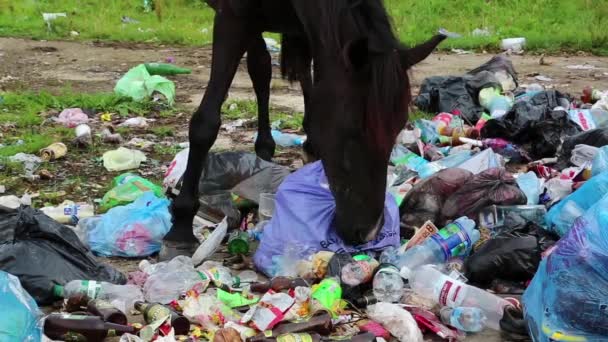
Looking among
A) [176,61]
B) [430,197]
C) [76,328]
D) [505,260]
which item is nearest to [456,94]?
[430,197]

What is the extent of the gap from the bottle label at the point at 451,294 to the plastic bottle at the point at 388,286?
0.20 meters

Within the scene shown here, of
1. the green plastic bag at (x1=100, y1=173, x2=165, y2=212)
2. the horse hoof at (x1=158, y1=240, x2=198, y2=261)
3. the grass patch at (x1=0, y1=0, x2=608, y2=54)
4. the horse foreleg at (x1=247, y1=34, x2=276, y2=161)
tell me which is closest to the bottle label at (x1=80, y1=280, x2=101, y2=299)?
the horse hoof at (x1=158, y1=240, x2=198, y2=261)

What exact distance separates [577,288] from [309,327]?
103 cm

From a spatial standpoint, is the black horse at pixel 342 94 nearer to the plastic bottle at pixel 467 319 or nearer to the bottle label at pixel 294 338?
the plastic bottle at pixel 467 319

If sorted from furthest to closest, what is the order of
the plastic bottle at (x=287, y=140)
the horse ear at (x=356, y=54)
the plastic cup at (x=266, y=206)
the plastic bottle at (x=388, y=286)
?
the plastic bottle at (x=287, y=140) < the plastic cup at (x=266, y=206) < the plastic bottle at (x=388, y=286) < the horse ear at (x=356, y=54)

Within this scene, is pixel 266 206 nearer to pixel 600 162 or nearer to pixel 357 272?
pixel 357 272

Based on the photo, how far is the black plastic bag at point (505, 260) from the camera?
3.66m

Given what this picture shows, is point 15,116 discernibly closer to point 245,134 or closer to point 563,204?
point 245,134

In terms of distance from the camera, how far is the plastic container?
223 inches

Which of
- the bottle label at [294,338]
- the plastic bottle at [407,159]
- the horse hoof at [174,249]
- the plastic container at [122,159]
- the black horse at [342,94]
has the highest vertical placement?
the black horse at [342,94]

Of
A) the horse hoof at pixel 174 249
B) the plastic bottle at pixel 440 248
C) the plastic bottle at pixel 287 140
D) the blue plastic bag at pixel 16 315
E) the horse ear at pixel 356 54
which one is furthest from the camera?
the plastic bottle at pixel 287 140

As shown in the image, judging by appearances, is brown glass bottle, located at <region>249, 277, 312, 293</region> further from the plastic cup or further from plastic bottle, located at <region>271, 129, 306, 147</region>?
plastic bottle, located at <region>271, 129, 306, 147</region>

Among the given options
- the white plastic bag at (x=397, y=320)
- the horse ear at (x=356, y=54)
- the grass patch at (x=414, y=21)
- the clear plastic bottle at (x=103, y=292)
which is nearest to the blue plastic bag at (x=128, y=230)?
the clear plastic bottle at (x=103, y=292)

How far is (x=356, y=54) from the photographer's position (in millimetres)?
3316
